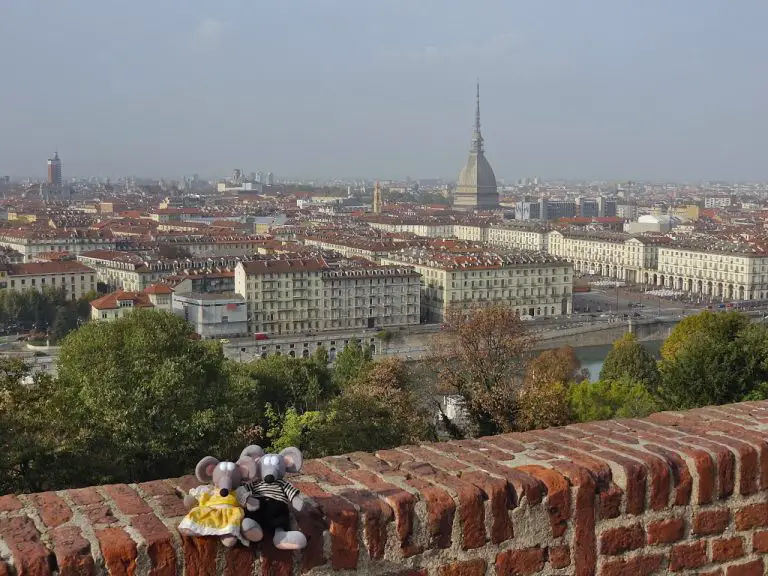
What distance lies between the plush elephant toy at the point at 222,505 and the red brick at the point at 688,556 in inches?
34.1

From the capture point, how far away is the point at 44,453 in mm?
8023

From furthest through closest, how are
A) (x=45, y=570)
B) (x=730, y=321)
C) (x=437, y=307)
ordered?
(x=437, y=307) < (x=730, y=321) < (x=45, y=570)

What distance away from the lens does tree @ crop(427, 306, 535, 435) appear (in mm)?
10516

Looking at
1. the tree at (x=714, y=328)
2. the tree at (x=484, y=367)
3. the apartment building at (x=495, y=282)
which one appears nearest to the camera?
the tree at (x=484, y=367)

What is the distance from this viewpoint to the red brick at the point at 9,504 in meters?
1.72

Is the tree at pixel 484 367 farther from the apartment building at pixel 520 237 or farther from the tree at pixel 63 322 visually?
the apartment building at pixel 520 237

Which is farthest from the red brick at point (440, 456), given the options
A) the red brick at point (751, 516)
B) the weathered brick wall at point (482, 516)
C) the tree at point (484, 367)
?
the tree at point (484, 367)

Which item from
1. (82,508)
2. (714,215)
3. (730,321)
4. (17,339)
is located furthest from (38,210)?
(82,508)

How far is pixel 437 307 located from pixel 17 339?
1443cm

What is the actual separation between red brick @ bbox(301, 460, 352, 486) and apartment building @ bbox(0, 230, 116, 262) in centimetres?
4502

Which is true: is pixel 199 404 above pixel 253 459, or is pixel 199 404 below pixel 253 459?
below

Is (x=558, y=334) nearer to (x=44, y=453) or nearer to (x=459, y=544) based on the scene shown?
(x=44, y=453)

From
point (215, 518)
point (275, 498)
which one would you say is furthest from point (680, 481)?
point (215, 518)

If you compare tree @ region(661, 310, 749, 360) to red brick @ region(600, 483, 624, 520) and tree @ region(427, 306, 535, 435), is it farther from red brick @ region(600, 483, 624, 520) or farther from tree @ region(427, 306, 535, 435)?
red brick @ region(600, 483, 624, 520)
